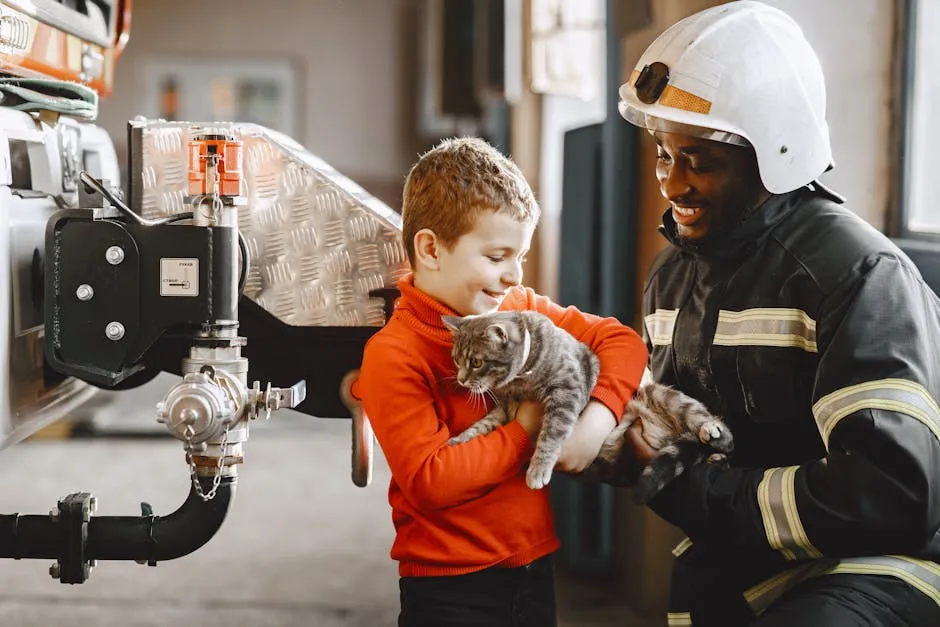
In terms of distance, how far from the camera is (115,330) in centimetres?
165

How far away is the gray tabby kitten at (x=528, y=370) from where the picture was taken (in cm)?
150

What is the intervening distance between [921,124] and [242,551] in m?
2.87

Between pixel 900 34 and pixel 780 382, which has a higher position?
pixel 900 34

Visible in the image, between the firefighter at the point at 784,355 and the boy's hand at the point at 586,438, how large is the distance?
9cm

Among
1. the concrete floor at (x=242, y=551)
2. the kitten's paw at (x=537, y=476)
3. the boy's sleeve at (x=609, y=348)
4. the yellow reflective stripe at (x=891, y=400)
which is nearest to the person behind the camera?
the yellow reflective stripe at (x=891, y=400)

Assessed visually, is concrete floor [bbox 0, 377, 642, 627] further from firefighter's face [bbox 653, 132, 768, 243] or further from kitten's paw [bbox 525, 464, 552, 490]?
firefighter's face [bbox 653, 132, 768, 243]

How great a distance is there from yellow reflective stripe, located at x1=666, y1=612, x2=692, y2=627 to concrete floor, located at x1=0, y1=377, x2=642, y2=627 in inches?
51.3

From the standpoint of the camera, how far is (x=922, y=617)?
148cm

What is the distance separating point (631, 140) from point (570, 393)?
1.67 m

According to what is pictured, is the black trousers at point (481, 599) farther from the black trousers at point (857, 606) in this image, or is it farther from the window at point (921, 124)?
the window at point (921, 124)

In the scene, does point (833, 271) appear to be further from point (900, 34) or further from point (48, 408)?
point (48, 408)

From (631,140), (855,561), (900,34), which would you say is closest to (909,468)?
(855,561)

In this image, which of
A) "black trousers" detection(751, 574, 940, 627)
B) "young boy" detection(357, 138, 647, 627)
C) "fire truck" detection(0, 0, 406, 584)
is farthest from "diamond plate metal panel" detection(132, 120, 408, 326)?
"black trousers" detection(751, 574, 940, 627)

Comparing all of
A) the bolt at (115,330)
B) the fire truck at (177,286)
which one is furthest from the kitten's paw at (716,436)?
the bolt at (115,330)
